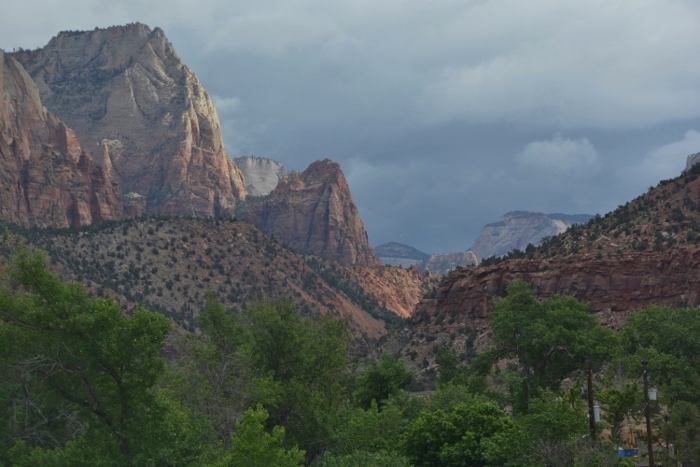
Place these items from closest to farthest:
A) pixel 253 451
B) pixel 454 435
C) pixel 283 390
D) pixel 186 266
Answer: pixel 253 451 → pixel 454 435 → pixel 283 390 → pixel 186 266

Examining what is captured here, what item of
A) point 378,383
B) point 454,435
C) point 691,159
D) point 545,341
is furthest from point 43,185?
point 454,435

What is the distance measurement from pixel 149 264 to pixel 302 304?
83.3 feet

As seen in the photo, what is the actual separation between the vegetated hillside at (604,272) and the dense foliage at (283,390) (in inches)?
989

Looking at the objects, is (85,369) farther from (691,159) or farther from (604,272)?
(691,159)

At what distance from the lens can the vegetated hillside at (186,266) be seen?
125 m

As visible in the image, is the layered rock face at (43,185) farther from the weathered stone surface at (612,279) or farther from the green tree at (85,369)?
the green tree at (85,369)

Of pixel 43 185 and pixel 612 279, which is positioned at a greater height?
pixel 43 185

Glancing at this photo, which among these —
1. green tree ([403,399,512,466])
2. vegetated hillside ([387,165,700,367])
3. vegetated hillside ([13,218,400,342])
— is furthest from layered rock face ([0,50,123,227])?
green tree ([403,399,512,466])

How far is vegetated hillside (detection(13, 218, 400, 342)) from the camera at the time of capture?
125m

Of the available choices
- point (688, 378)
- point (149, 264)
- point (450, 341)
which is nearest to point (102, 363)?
point (688, 378)

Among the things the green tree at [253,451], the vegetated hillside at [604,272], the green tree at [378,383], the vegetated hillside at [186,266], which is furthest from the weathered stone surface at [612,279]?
the green tree at [253,451]

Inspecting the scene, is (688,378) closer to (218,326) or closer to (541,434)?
(541,434)

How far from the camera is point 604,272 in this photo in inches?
3364

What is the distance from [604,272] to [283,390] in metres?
51.2
